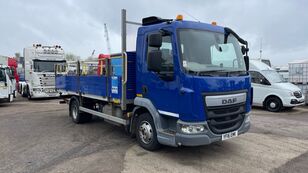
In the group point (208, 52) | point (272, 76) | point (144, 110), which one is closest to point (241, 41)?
point (208, 52)

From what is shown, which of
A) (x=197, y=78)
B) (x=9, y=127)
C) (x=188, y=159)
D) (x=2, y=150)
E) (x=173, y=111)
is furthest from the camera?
(x=9, y=127)

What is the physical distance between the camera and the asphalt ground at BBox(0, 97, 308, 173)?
450 cm

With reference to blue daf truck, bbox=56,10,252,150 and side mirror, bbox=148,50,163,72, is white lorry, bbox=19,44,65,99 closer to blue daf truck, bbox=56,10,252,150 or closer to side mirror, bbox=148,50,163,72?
blue daf truck, bbox=56,10,252,150

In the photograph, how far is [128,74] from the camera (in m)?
5.52

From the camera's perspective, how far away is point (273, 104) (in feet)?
36.4

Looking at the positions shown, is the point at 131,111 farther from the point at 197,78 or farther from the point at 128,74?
the point at 197,78

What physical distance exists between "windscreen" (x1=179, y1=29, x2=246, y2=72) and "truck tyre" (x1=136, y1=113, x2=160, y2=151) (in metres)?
1.52

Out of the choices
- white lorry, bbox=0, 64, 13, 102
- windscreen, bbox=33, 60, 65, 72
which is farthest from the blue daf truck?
windscreen, bbox=33, 60, 65, 72

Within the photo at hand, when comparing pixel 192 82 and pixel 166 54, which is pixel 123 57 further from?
pixel 192 82

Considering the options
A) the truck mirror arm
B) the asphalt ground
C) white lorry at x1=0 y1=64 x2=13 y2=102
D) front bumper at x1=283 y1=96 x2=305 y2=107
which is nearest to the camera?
the asphalt ground

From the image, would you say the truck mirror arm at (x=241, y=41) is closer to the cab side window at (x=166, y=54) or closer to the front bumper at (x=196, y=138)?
the cab side window at (x=166, y=54)

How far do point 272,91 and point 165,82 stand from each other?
8255 mm

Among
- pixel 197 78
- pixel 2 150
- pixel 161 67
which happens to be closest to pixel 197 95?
pixel 197 78

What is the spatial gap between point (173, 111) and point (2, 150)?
13.0 ft
